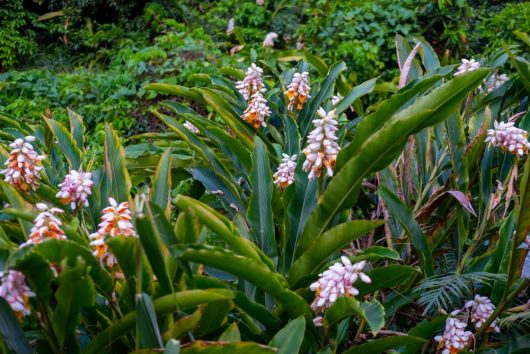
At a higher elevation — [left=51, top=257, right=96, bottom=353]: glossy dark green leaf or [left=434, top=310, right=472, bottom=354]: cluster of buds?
[left=51, top=257, right=96, bottom=353]: glossy dark green leaf

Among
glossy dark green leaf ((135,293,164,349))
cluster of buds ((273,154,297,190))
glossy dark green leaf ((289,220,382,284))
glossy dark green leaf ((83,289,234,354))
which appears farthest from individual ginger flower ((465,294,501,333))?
glossy dark green leaf ((135,293,164,349))

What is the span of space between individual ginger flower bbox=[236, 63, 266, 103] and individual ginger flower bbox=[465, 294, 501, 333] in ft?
4.30

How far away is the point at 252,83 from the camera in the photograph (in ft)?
9.64

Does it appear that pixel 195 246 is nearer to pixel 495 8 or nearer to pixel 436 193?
pixel 436 193

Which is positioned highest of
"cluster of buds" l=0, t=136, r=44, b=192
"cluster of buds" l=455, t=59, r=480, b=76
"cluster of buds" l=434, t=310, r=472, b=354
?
"cluster of buds" l=455, t=59, r=480, b=76

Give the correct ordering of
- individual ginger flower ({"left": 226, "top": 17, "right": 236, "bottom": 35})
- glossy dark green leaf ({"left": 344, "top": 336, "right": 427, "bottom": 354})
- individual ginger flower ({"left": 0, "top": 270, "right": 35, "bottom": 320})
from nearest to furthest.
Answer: individual ginger flower ({"left": 0, "top": 270, "right": 35, "bottom": 320}) < glossy dark green leaf ({"left": 344, "top": 336, "right": 427, "bottom": 354}) < individual ginger flower ({"left": 226, "top": 17, "right": 236, "bottom": 35})

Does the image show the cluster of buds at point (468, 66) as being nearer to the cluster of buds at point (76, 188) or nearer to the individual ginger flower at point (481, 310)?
the individual ginger flower at point (481, 310)

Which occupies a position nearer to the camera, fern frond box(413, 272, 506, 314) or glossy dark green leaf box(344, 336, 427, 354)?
glossy dark green leaf box(344, 336, 427, 354)

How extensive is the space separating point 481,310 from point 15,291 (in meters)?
1.39

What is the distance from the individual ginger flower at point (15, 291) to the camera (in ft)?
4.63

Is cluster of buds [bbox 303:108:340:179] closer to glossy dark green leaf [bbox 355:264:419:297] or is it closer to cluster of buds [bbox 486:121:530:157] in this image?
glossy dark green leaf [bbox 355:264:419:297]

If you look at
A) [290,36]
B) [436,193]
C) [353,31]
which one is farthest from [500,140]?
[290,36]

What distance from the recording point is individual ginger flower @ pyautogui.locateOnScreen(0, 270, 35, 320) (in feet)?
4.63

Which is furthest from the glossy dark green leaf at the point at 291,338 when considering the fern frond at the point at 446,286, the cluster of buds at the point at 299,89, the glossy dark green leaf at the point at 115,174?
the cluster of buds at the point at 299,89
